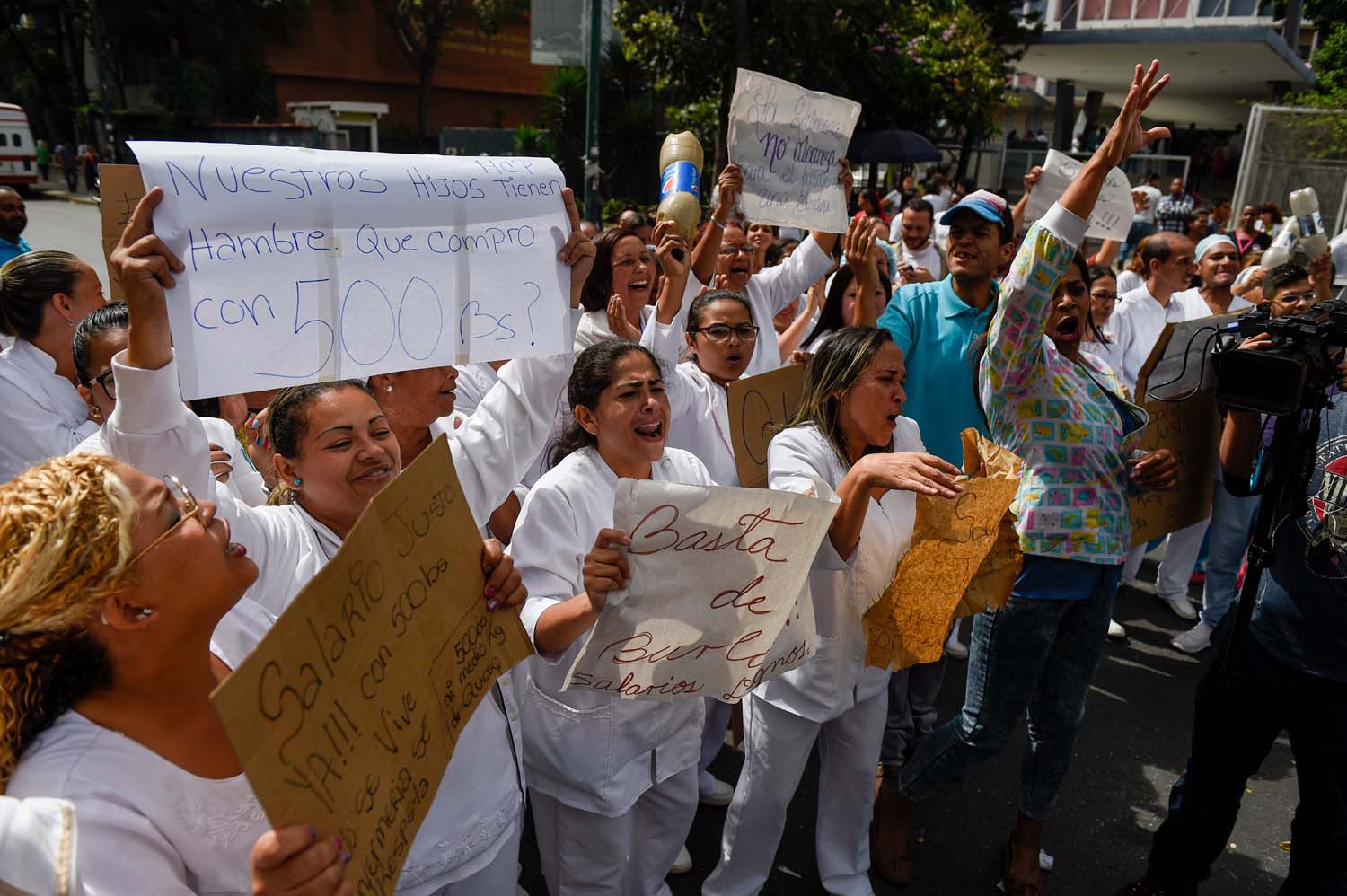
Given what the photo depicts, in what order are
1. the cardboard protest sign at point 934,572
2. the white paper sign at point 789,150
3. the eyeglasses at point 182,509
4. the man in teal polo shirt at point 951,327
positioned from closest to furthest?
the eyeglasses at point 182,509
the cardboard protest sign at point 934,572
the man in teal polo shirt at point 951,327
the white paper sign at point 789,150

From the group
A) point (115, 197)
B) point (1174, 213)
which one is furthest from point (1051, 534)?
point (1174, 213)

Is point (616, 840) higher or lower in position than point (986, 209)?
lower

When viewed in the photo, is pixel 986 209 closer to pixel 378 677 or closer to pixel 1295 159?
pixel 378 677

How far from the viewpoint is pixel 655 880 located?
2807 mm

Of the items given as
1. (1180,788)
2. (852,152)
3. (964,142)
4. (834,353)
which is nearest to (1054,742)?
(1180,788)

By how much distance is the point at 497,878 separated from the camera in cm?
215

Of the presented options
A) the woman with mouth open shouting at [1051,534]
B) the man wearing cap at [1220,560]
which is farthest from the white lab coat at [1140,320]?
the woman with mouth open shouting at [1051,534]

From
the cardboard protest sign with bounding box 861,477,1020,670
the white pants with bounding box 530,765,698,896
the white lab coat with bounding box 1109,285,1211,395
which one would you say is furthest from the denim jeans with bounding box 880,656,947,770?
the white lab coat with bounding box 1109,285,1211,395

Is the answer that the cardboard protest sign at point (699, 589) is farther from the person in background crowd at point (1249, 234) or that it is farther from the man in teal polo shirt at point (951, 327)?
the person in background crowd at point (1249, 234)

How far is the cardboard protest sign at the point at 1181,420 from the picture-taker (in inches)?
125

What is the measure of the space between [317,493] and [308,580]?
23cm

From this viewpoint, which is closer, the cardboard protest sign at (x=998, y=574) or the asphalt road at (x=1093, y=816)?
the cardboard protest sign at (x=998, y=574)

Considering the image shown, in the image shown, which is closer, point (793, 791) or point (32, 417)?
point (793, 791)

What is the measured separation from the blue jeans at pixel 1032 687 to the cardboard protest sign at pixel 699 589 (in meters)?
1.07
